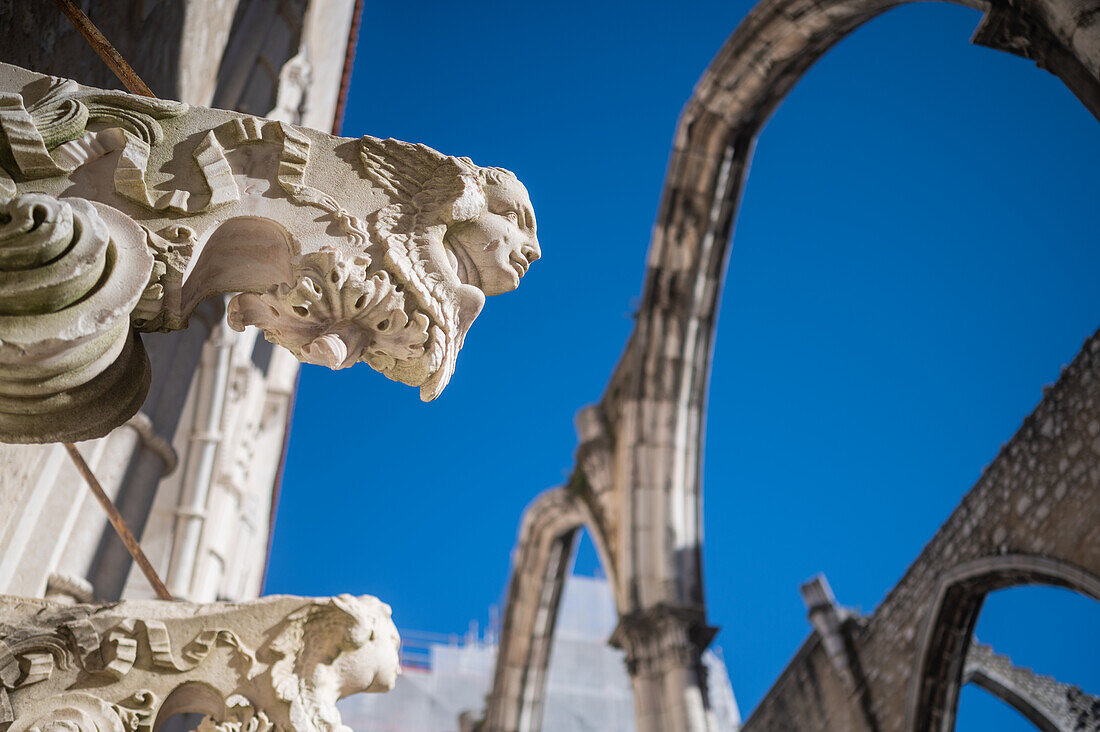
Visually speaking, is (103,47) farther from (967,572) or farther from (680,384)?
(680,384)

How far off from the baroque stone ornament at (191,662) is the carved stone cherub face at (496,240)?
847mm

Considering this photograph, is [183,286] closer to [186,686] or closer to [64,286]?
[64,286]

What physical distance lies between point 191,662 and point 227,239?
943mm

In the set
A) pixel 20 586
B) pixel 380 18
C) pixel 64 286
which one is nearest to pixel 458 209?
pixel 64 286

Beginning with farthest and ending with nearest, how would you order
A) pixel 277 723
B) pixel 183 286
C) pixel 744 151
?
pixel 744 151, pixel 277 723, pixel 183 286

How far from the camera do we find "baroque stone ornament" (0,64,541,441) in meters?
1.45

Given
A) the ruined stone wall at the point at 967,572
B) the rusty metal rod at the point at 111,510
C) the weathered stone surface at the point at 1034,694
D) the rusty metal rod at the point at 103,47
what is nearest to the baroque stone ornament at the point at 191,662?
the rusty metal rod at the point at 111,510

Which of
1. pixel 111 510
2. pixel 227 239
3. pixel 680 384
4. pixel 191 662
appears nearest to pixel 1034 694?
pixel 680 384

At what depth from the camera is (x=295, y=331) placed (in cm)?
166

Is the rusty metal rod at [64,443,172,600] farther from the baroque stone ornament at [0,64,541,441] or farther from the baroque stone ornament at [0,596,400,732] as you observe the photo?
the baroque stone ornament at [0,64,541,441]

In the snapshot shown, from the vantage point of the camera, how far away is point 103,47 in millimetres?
2336

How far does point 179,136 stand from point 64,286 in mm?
454

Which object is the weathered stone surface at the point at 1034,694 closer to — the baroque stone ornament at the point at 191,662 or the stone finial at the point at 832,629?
the stone finial at the point at 832,629

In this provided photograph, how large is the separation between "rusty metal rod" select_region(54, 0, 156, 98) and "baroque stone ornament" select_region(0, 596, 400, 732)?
118 centimetres
